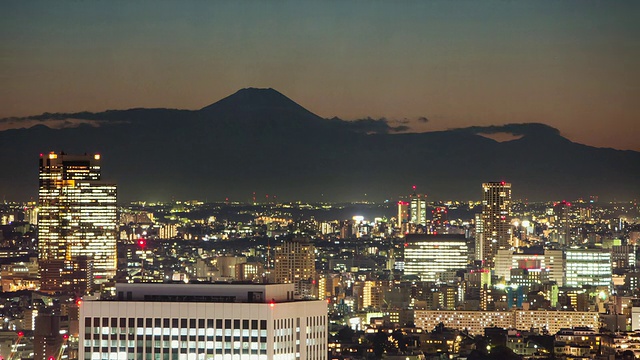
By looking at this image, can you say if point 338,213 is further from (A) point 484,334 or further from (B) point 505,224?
(A) point 484,334

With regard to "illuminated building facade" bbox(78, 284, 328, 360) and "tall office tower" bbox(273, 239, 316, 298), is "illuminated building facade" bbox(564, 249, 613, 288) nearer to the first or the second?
"tall office tower" bbox(273, 239, 316, 298)

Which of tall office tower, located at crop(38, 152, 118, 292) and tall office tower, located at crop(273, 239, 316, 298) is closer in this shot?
tall office tower, located at crop(273, 239, 316, 298)

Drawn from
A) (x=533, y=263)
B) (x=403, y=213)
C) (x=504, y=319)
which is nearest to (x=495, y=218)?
(x=533, y=263)

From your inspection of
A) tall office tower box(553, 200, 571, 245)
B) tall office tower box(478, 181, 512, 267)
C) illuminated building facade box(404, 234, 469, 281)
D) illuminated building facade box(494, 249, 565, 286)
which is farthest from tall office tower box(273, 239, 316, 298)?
tall office tower box(553, 200, 571, 245)

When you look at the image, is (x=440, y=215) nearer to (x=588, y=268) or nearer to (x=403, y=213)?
(x=403, y=213)

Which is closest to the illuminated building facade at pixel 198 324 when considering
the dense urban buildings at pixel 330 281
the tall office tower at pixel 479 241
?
the dense urban buildings at pixel 330 281
